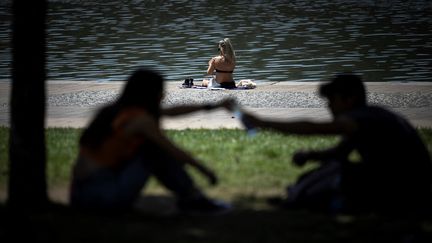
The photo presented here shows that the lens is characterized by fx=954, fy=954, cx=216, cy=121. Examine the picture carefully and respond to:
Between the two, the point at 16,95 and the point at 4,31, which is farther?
the point at 4,31

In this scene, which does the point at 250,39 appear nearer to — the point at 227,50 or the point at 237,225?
the point at 227,50

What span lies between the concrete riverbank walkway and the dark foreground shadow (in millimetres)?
5824

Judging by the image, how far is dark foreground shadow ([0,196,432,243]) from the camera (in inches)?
259

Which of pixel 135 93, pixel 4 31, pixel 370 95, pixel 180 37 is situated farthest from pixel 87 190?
pixel 4 31

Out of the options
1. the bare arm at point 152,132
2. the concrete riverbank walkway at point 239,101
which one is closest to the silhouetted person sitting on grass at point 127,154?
the bare arm at point 152,132

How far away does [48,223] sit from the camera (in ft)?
22.9

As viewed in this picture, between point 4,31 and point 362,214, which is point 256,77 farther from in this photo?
point 4,31

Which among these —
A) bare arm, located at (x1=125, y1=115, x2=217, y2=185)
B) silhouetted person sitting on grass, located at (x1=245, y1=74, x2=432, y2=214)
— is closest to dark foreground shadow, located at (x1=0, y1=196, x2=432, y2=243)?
silhouetted person sitting on grass, located at (x1=245, y1=74, x2=432, y2=214)

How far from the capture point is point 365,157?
7242mm

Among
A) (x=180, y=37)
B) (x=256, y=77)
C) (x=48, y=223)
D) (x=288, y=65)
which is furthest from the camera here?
(x=180, y=37)

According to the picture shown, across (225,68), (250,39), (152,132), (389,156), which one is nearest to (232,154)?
(389,156)

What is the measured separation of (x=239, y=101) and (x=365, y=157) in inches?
368

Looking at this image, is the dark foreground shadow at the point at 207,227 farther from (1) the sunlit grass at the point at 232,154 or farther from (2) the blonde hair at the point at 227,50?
(2) the blonde hair at the point at 227,50

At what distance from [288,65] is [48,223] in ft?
67.2
